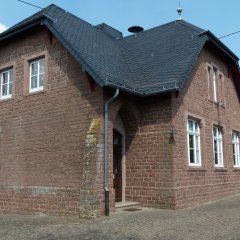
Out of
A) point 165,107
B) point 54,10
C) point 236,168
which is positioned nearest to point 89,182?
point 165,107

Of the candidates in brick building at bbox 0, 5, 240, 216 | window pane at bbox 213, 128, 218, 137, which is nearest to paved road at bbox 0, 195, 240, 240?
brick building at bbox 0, 5, 240, 216

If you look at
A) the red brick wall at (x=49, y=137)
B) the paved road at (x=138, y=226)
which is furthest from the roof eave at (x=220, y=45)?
the paved road at (x=138, y=226)

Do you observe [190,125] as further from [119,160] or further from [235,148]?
[235,148]

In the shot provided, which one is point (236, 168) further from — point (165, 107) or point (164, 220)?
point (164, 220)

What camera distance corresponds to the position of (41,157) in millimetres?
12922

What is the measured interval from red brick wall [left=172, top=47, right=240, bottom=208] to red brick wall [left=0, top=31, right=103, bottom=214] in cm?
293

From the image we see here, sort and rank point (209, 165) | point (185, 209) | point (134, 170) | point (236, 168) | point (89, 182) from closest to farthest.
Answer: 1. point (89, 182)
2. point (185, 209)
3. point (134, 170)
4. point (209, 165)
5. point (236, 168)

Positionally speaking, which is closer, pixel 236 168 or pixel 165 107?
pixel 165 107

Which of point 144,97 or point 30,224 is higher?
point 144,97

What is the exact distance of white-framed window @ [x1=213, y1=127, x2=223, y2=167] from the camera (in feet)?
52.8

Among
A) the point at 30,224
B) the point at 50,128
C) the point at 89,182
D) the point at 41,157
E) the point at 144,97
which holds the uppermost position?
the point at 144,97

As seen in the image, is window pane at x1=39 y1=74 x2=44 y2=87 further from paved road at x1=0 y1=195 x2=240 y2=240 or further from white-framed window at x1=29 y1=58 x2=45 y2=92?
paved road at x1=0 y1=195 x2=240 y2=240

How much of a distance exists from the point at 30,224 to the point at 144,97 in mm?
5680

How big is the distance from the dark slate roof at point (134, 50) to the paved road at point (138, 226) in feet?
12.7
